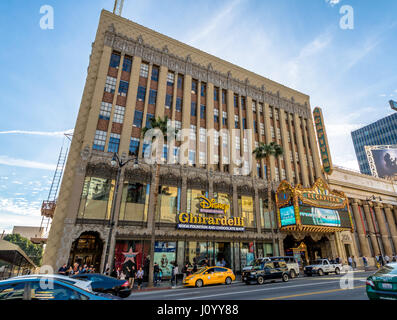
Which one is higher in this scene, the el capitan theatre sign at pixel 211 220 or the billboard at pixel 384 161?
the billboard at pixel 384 161

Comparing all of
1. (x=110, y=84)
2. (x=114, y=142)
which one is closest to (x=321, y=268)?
(x=114, y=142)

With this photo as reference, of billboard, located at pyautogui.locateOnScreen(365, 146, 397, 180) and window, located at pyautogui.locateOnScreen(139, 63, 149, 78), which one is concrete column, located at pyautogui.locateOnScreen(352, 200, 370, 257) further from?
window, located at pyautogui.locateOnScreen(139, 63, 149, 78)

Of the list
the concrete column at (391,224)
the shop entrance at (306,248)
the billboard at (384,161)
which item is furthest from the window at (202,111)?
the billboard at (384,161)

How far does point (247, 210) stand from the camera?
31.5 m

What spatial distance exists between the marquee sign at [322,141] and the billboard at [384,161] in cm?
2419

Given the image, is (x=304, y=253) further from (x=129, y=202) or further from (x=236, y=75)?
(x=236, y=75)

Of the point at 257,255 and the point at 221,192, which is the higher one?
the point at 221,192

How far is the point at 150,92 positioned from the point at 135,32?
30.6 feet

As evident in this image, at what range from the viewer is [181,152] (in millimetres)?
29797

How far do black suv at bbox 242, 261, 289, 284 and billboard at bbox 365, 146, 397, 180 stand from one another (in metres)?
50.4

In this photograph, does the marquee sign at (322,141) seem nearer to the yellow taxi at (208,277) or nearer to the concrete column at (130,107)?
the yellow taxi at (208,277)

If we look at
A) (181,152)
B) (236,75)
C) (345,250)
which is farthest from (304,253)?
(236,75)

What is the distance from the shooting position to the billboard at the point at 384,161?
53.7 meters

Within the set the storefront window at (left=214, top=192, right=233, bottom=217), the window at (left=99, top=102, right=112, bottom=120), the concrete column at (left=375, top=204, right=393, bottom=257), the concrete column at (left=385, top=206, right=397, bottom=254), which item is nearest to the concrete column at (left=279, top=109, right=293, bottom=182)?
the storefront window at (left=214, top=192, right=233, bottom=217)
